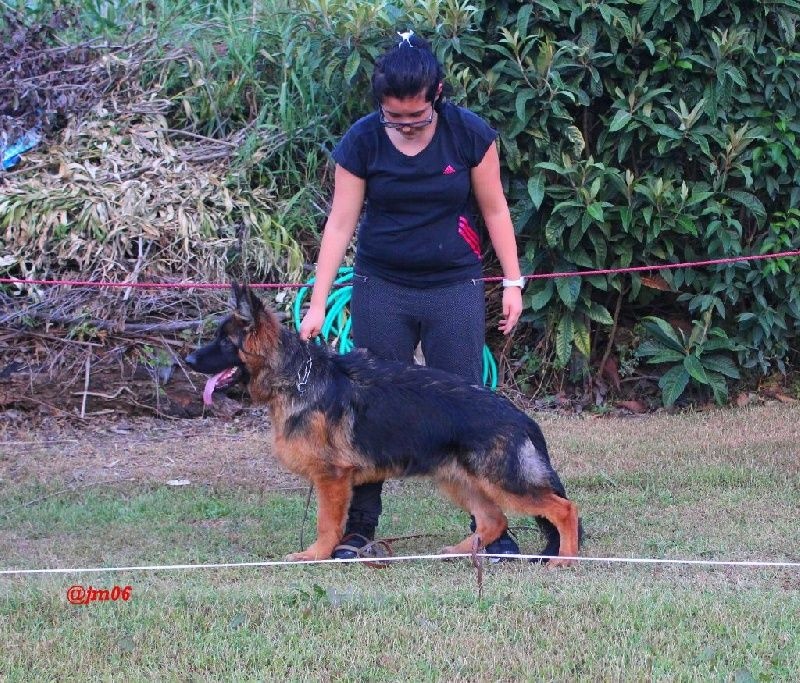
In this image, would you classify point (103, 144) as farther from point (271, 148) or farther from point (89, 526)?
point (89, 526)

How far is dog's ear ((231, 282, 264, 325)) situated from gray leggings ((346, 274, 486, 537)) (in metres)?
0.53

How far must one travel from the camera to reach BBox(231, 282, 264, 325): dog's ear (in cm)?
550

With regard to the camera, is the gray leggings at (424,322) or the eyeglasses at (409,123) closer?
the eyeglasses at (409,123)

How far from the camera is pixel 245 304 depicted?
553 cm

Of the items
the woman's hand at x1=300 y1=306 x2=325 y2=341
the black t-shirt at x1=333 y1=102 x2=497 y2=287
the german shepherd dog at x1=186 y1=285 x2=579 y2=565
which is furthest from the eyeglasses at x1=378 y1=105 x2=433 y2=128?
the german shepherd dog at x1=186 y1=285 x2=579 y2=565

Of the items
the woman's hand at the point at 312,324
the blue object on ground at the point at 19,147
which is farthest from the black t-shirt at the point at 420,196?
the blue object on ground at the point at 19,147

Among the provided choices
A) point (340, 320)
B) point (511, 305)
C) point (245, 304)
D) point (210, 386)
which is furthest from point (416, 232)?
point (340, 320)

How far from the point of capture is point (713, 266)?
9180 millimetres

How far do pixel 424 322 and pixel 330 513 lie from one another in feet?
3.53

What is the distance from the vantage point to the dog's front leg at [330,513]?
5629 mm

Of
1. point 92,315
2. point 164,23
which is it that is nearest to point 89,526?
point 92,315

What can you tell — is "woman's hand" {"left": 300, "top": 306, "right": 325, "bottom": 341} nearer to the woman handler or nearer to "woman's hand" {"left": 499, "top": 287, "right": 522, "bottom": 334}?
the woman handler

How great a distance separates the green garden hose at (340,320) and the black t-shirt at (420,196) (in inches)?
132

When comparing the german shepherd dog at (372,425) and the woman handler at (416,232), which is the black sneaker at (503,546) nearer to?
the woman handler at (416,232)
